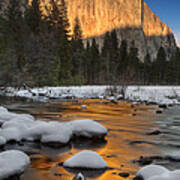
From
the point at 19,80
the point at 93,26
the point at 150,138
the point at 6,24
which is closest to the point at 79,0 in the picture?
the point at 93,26

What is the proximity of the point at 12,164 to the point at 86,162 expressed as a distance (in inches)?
46.3

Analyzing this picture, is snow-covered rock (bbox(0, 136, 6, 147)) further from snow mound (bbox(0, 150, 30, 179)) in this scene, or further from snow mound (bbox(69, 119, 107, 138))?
snow mound (bbox(69, 119, 107, 138))

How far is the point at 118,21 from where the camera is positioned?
527 ft

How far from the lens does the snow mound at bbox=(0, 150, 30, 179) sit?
3.38 m

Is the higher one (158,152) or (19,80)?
(19,80)

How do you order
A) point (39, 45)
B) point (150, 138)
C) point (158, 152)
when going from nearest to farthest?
point (158, 152) < point (150, 138) < point (39, 45)

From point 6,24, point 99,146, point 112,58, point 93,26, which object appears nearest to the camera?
point 99,146

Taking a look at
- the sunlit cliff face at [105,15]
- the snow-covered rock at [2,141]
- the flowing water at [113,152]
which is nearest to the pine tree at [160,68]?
the flowing water at [113,152]

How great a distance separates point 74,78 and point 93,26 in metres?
119

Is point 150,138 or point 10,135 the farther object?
point 150,138

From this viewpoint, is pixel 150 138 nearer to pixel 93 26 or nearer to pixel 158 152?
A: pixel 158 152

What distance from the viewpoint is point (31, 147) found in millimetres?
5156

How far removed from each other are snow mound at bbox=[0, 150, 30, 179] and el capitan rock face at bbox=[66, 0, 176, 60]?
14927cm

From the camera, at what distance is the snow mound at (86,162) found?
3.92 metres
